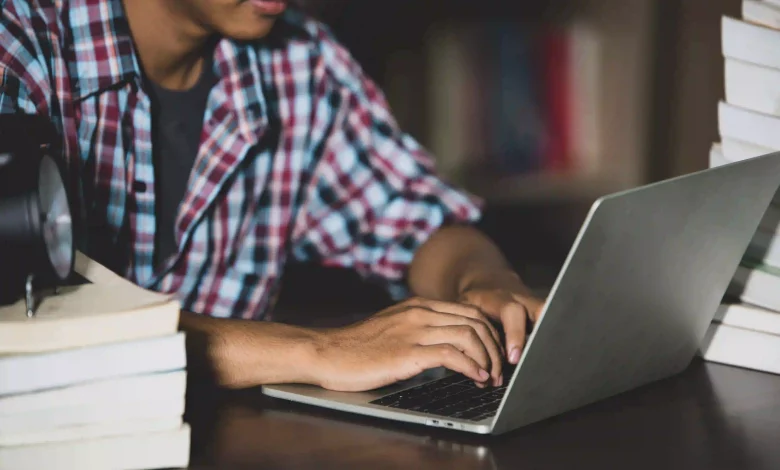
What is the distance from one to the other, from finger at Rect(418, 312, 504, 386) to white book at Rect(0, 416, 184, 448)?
0.29 m

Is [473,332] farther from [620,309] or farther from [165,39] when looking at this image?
[165,39]

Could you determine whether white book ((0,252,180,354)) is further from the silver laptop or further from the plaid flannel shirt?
the plaid flannel shirt

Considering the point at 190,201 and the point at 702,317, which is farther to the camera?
the point at 190,201

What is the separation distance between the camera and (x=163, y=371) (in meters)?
0.71

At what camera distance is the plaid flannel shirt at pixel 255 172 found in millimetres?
1385

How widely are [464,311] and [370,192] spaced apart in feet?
2.17

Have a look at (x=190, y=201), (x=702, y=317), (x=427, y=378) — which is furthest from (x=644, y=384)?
(x=190, y=201)

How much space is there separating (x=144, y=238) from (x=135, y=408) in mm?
781

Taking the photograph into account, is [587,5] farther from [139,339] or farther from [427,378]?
[139,339]

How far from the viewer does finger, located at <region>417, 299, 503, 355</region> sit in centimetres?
96

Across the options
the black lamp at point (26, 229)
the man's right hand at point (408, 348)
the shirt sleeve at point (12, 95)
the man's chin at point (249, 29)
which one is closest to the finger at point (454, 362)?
the man's right hand at point (408, 348)

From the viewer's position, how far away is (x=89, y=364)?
2.27 feet

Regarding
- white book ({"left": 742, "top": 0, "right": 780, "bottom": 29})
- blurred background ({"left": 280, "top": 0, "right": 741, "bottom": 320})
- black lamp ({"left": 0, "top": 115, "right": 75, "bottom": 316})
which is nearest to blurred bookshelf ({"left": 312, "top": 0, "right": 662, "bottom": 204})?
blurred background ({"left": 280, "top": 0, "right": 741, "bottom": 320})

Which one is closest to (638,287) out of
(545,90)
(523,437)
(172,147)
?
(523,437)
